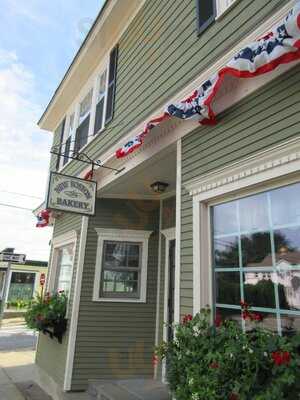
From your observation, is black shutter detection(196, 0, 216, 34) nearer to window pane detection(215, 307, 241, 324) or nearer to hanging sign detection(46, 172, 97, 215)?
hanging sign detection(46, 172, 97, 215)

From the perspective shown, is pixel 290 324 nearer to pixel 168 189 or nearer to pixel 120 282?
pixel 168 189

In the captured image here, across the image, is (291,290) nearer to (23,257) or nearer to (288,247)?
(288,247)

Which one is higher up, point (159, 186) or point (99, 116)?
point (99, 116)

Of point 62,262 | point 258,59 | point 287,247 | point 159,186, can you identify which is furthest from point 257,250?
point 62,262

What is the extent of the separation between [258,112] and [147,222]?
3441mm

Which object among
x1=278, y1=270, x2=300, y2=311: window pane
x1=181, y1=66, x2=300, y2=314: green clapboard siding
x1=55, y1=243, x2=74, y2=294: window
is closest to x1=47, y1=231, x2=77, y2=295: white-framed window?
x1=55, y1=243, x2=74, y2=294: window

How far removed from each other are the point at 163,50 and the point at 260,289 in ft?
10.5

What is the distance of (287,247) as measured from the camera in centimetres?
235

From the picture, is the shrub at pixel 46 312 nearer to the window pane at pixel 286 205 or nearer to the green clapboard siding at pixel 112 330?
the green clapboard siding at pixel 112 330

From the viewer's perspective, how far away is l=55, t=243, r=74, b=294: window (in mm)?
6483

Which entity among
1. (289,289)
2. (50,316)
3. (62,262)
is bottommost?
(50,316)

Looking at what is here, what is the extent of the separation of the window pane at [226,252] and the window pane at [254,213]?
0.16m

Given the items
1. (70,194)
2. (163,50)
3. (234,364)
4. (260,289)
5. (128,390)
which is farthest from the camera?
(70,194)

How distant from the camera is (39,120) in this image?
9.23 m
